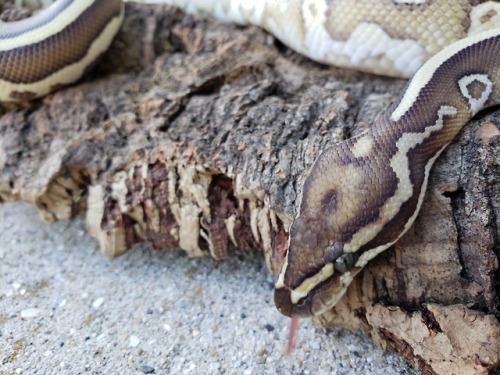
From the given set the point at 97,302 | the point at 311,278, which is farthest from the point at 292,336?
the point at 97,302

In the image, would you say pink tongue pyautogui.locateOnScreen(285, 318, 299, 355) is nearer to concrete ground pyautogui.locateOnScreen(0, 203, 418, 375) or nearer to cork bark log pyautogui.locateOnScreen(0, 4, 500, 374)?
concrete ground pyautogui.locateOnScreen(0, 203, 418, 375)

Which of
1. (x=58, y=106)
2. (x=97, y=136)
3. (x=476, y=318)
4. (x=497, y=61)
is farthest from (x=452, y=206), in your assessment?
(x=58, y=106)


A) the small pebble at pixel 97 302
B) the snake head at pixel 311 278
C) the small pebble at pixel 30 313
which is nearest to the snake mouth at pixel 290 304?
the snake head at pixel 311 278

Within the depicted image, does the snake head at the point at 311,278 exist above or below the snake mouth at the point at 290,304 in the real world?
above

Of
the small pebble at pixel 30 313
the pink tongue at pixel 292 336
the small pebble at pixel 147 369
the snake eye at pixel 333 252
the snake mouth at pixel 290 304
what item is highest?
the snake eye at pixel 333 252

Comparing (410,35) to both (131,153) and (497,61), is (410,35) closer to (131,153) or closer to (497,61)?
(497,61)

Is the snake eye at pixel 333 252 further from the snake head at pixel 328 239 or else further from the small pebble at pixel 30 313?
the small pebble at pixel 30 313

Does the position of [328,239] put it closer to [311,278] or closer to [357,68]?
[311,278]
